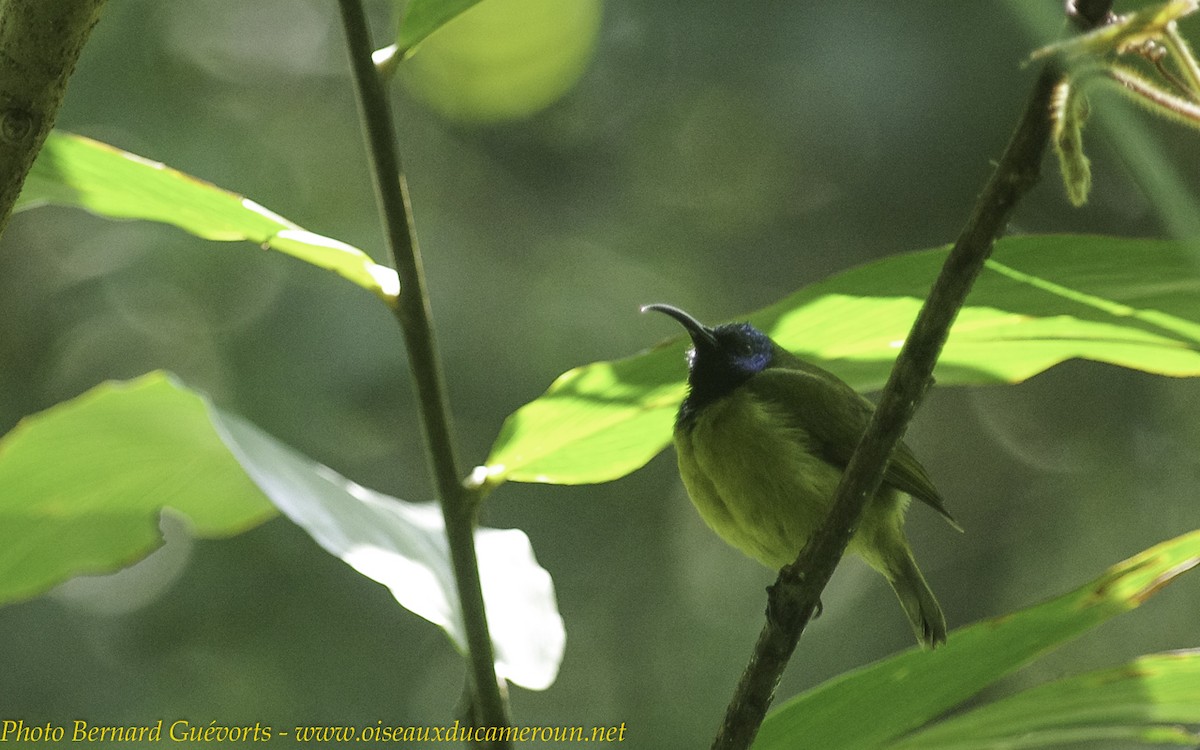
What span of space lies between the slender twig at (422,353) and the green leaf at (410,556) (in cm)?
4

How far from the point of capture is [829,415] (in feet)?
9.58

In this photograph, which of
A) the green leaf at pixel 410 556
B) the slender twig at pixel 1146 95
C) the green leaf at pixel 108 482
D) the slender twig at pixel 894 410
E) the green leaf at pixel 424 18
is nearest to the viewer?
the slender twig at pixel 1146 95

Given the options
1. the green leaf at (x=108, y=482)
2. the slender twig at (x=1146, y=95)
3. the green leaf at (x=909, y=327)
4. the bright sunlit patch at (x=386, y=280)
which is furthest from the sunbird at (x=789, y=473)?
the slender twig at (x=1146, y=95)

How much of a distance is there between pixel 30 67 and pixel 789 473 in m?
1.90

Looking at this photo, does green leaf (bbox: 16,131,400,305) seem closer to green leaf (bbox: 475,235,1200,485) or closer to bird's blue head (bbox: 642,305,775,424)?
green leaf (bbox: 475,235,1200,485)

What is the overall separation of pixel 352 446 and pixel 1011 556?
349 cm

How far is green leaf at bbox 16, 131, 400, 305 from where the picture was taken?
5.07 ft

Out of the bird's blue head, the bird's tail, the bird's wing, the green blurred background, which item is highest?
the bird's wing

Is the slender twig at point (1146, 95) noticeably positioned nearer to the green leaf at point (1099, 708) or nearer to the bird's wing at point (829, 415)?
the green leaf at point (1099, 708)

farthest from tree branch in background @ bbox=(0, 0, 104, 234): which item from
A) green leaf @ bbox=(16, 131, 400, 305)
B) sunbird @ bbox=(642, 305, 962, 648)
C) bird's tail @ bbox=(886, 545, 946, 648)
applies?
bird's tail @ bbox=(886, 545, 946, 648)

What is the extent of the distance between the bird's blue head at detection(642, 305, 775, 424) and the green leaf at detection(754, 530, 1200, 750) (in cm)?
153

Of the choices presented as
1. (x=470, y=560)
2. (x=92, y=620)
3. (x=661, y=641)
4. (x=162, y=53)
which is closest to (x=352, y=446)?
(x=92, y=620)

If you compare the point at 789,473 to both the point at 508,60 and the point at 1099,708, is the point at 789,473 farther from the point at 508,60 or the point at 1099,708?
the point at 508,60

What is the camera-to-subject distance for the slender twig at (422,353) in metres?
1.41
